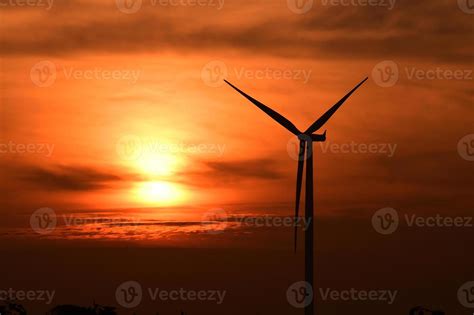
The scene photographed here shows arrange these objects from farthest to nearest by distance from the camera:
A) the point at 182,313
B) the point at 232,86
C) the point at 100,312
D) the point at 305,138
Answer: the point at 100,312 < the point at 182,313 < the point at 305,138 < the point at 232,86

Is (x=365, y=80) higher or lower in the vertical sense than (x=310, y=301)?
higher

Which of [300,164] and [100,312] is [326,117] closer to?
[300,164]

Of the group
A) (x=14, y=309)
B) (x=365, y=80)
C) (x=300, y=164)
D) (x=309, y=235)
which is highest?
(x=365, y=80)

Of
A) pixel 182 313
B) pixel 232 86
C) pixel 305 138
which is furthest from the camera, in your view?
pixel 182 313

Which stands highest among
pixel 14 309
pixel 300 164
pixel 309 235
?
pixel 300 164

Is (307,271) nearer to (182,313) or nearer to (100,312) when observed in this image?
(182,313)

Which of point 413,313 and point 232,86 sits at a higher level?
point 232,86

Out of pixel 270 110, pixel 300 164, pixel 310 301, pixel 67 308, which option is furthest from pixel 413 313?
pixel 67 308

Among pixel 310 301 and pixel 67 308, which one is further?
pixel 67 308

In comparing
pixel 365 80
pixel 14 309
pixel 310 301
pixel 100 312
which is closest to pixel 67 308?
pixel 100 312
